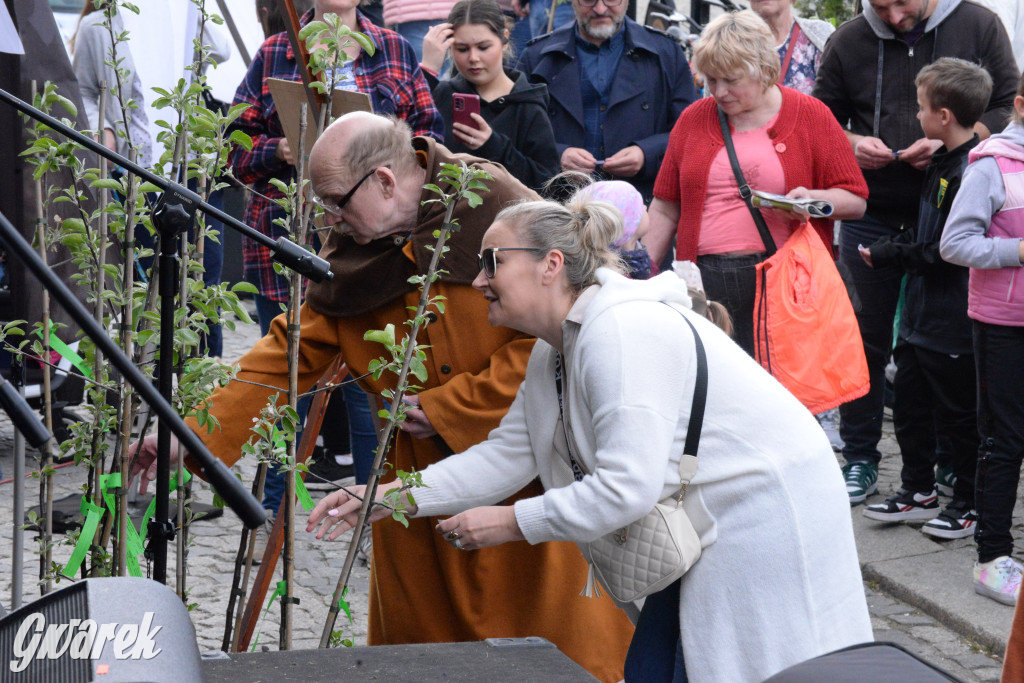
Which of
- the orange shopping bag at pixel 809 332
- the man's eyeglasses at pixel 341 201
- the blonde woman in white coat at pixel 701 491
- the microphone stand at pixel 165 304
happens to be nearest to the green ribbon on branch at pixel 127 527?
the microphone stand at pixel 165 304

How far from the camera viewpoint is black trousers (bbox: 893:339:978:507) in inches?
198

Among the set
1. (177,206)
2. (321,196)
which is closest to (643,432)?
(177,206)

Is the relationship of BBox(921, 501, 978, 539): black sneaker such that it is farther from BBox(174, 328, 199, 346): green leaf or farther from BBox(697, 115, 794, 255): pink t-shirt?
BBox(174, 328, 199, 346): green leaf

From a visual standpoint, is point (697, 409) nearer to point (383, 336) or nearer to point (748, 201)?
point (383, 336)

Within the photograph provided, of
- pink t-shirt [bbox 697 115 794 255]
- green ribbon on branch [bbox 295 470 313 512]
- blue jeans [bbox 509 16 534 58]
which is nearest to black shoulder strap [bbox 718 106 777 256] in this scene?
pink t-shirt [bbox 697 115 794 255]

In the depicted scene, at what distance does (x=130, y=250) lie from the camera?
2.63 meters

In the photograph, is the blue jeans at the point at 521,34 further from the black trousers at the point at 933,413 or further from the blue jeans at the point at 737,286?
the black trousers at the point at 933,413

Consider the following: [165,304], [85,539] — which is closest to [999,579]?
[85,539]

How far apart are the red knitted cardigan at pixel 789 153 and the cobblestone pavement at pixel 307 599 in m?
1.57

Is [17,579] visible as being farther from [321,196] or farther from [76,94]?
[76,94]

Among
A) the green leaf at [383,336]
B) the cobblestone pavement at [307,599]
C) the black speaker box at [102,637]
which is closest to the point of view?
Answer: the black speaker box at [102,637]

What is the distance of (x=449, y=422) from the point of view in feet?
9.89

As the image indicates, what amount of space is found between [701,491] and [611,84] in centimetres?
360

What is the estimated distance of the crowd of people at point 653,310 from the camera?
2.40 meters
